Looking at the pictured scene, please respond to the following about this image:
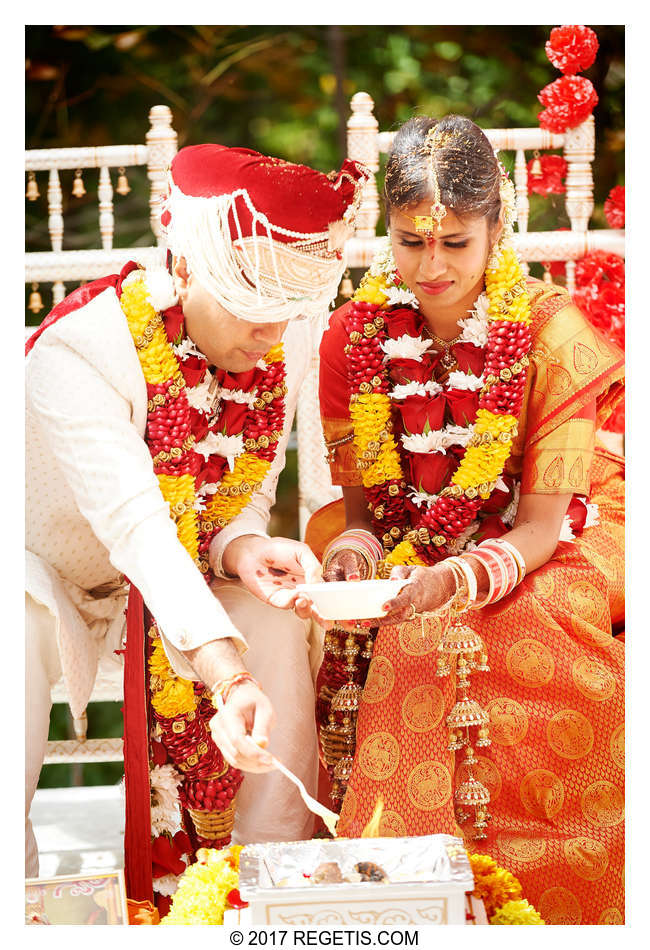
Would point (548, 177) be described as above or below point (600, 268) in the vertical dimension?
above

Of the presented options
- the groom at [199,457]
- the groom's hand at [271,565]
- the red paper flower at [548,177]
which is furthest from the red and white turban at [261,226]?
the red paper flower at [548,177]

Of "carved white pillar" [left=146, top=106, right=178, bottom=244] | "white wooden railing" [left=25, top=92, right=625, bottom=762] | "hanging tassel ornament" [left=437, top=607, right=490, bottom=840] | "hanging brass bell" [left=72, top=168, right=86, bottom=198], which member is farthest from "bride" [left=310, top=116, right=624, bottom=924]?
"hanging brass bell" [left=72, top=168, right=86, bottom=198]

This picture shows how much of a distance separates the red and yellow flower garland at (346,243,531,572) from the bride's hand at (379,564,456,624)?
0.17 m

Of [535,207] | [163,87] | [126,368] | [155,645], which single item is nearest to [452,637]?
[155,645]

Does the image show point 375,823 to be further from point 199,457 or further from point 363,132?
point 363,132

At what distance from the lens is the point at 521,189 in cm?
331

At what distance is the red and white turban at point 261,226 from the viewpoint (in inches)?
95.0

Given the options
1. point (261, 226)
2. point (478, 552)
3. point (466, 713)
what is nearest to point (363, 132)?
point (261, 226)

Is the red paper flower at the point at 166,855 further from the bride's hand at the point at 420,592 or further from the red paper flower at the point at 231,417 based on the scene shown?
the red paper flower at the point at 231,417

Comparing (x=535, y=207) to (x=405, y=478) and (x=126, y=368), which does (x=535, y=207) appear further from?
(x=126, y=368)

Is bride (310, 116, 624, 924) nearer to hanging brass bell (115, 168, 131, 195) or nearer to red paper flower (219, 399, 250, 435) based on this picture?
red paper flower (219, 399, 250, 435)

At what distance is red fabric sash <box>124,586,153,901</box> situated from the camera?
8.50ft

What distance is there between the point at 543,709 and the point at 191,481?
940 mm

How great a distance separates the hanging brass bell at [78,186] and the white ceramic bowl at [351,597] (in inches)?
47.8
